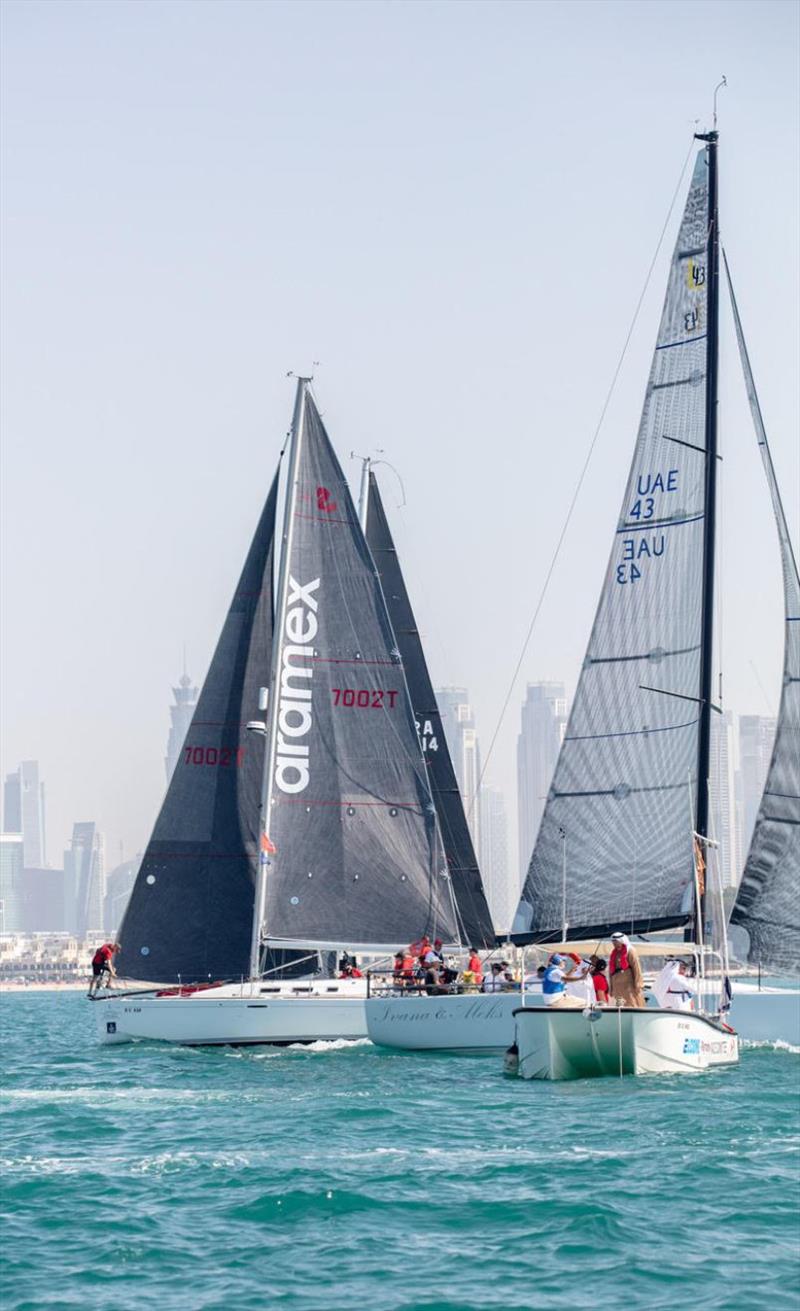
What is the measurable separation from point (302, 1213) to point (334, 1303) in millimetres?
3422

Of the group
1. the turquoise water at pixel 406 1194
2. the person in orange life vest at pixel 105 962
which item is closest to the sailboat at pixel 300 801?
the person in orange life vest at pixel 105 962

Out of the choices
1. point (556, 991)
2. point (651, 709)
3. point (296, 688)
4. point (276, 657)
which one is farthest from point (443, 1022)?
point (276, 657)

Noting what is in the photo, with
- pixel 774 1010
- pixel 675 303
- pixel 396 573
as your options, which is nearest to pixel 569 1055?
pixel 774 1010

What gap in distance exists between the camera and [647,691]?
1475 inches

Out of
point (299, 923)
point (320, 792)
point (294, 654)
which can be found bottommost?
point (299, 923)

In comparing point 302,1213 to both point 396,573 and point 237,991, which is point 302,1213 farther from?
point 396,573

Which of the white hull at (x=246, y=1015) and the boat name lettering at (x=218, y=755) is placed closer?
the white hull at (x=246, y=1015)

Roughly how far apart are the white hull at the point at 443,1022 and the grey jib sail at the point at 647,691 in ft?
7.53

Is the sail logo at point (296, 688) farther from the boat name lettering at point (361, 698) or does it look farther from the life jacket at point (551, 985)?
the life jacket at point (551, 985)

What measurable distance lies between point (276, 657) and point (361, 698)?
6.03 ft

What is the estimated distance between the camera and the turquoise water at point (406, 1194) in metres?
16.3

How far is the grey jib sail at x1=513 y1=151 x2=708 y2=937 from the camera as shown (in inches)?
1447

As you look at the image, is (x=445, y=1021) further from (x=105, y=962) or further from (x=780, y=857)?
(x=105, y=962)

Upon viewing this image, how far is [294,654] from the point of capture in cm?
3994
